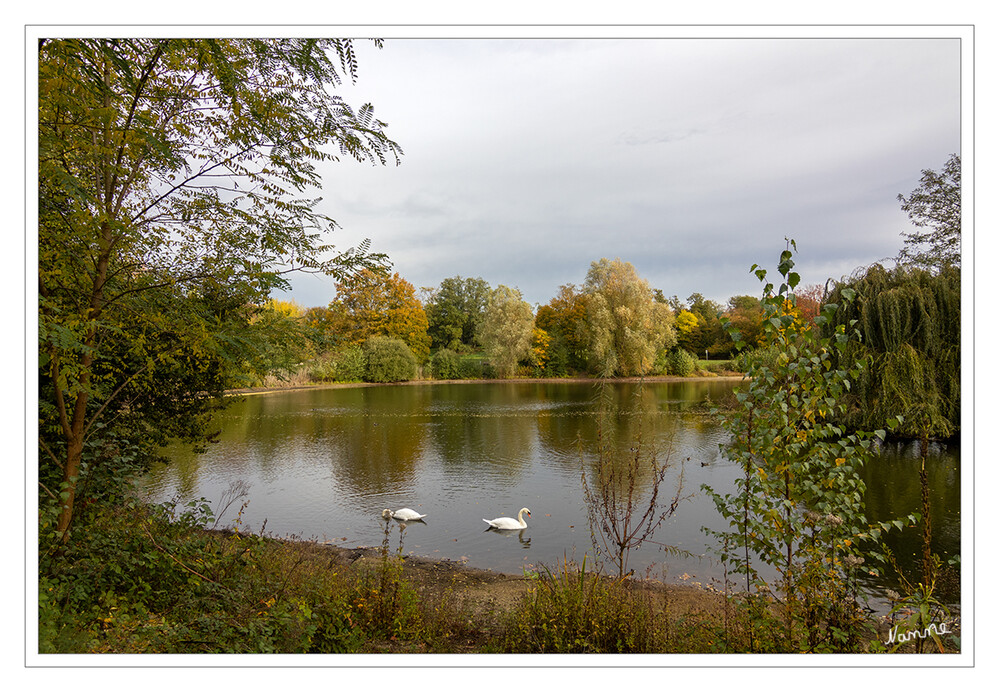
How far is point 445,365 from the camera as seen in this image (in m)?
21.0

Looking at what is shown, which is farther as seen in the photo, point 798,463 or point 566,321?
point 566,321

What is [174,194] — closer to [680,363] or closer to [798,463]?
[798,463]

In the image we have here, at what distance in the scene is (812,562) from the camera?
2.01 m

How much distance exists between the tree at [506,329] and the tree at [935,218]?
42.3 feet

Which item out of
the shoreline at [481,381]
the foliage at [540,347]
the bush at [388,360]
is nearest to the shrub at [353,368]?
the bush at [388,360]

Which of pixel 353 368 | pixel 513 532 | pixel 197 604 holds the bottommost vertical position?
pixel 513 532

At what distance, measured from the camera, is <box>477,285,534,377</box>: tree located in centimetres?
1972

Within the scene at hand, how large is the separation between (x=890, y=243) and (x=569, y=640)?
7.48 meters

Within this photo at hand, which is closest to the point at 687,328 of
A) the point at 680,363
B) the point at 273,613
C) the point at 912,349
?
the point at 680,363

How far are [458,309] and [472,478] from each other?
487 inches

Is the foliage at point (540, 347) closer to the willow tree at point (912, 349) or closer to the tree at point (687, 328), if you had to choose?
the tree at point (687, 328)

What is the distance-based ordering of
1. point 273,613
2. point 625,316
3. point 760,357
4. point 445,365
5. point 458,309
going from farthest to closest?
point 445,365, point 458,309, point 625,316, point 273,613, point 760,357

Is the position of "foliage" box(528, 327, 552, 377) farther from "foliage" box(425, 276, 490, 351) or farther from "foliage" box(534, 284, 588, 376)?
"foliage" box(425, 276, 490, 351)
